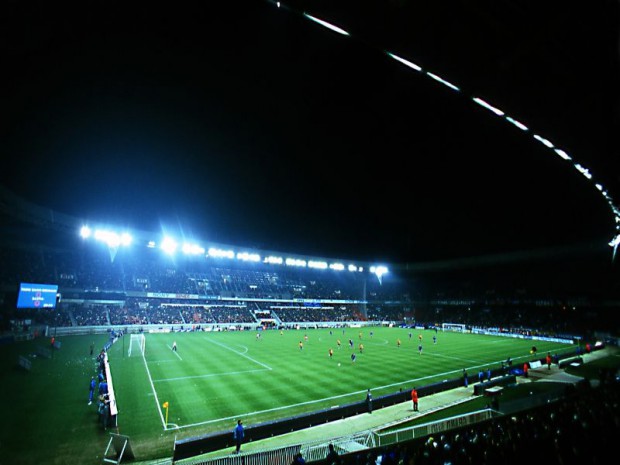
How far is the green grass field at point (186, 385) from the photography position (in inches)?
532

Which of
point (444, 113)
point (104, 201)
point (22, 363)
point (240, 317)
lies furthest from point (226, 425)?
point (240, 317)

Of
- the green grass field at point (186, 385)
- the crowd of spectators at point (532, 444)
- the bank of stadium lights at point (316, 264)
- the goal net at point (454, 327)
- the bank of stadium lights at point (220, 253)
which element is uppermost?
the bank of stadium lights at point (220, 253)

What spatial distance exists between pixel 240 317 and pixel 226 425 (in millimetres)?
53192

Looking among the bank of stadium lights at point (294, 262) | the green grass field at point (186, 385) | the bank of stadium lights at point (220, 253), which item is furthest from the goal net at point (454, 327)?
the bank of stadium lights at point (220, 253)

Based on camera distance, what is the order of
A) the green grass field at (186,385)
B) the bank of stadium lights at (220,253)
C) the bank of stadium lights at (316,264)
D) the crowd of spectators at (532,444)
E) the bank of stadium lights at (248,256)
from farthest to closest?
1. the bank of stadium lights at (316,264)
2. the bank of stadium lights at (248,256)
3. the bank of stadium lights at (220,253)
4. the green grass field at (186,385)
5. the crowd of spectators at (532,444)

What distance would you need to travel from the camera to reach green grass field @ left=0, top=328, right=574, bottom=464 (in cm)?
1352

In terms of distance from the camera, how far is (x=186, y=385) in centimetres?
2198

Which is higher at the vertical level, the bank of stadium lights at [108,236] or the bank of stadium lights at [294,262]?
the bank of stadium lights at [108,236]

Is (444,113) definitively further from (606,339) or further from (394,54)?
(606,339)

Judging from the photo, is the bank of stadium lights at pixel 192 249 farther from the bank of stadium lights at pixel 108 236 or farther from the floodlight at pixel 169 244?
the bank of stadium lights at pixel 108 236

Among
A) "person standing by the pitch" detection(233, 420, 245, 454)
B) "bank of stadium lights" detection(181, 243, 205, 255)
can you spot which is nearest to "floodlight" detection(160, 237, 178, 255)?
"bank of stadium lights" detection(181, 243, 205, 255)

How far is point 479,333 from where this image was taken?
2344 inches

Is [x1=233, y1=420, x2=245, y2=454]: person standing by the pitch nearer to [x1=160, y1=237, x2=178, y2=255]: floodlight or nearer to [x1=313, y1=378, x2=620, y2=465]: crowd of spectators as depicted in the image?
[x1=313, y1=378, x2=620, y2=465]: crowd of spectators

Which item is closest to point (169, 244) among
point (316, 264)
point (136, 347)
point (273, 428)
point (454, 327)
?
point (136, 347)
